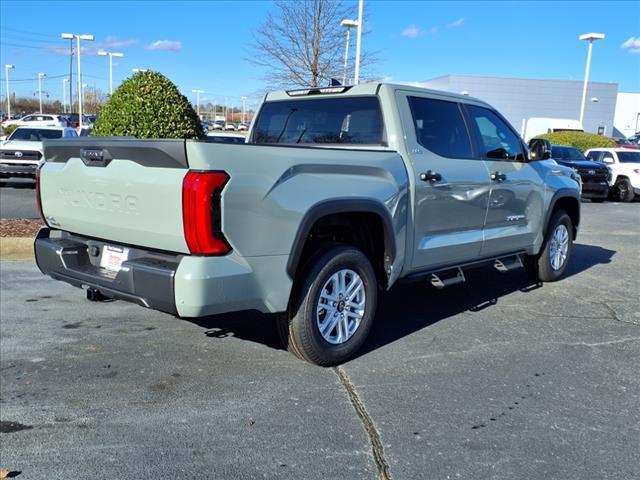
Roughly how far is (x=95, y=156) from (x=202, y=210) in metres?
1.00

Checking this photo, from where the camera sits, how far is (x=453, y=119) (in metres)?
5.17

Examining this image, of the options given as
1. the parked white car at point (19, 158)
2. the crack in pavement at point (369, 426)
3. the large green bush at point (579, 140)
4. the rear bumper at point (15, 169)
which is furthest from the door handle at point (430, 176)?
the large green bush at point (579, 140)

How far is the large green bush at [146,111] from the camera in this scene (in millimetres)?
8031

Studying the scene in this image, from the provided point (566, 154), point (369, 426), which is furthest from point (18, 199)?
point (566, 154)

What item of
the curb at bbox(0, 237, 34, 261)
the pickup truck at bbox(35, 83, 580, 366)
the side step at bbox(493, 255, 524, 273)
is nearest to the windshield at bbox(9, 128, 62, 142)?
the curb at bbox(0, 237, 34, 261)

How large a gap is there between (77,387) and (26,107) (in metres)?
105

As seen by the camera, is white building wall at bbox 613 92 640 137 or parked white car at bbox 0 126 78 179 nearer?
parked white car at bbox 0 126 78 179

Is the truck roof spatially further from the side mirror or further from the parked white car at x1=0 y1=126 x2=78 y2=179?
the parked white car at x1=0 y1=126 x2=78 y2=179

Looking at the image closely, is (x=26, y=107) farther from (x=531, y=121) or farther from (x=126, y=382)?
(x=126, y=382)

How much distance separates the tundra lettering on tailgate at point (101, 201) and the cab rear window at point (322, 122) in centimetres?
198

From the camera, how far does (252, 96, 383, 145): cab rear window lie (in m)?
4.71

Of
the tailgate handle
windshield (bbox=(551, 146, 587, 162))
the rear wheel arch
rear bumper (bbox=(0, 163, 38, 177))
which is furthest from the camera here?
windshield (bbox=(551, 146, 587, 162))

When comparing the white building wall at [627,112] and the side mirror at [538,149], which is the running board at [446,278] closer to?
the side mirror at [538,149]

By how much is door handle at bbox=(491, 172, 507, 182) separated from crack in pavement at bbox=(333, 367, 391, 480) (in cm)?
240
